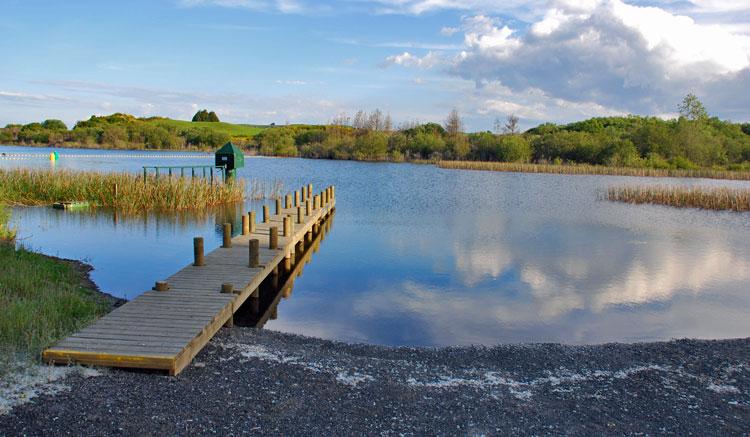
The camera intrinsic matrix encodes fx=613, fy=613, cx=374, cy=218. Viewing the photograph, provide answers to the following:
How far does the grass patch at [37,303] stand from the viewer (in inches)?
229

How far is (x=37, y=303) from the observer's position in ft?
23.9

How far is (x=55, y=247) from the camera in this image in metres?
13.7

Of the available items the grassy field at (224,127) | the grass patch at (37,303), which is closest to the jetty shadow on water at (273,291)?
the grass patch at (37,303)

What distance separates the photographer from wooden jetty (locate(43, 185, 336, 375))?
17.6 feet

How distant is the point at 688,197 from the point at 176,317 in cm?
2491

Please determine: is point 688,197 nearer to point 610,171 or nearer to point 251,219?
point 610,171

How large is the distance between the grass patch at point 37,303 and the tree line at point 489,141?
145 feet

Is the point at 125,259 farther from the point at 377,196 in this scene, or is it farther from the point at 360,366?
the point at 377,196

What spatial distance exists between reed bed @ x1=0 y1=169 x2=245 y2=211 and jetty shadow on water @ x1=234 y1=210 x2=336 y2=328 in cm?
582

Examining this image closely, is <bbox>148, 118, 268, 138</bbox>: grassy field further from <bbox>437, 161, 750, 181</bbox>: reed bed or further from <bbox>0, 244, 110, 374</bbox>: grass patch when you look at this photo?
<bbox>0, 244, 110, 374</bbox>: grass patch

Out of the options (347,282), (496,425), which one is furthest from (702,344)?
(347,282)

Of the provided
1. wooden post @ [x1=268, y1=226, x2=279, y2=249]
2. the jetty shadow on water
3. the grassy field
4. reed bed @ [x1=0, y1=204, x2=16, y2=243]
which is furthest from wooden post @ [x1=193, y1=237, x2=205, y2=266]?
the grassy field

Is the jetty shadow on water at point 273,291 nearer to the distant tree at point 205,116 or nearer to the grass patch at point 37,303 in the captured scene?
the grass patch at point 37,303

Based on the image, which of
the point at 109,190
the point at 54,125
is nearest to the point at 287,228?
the point at 109,190
